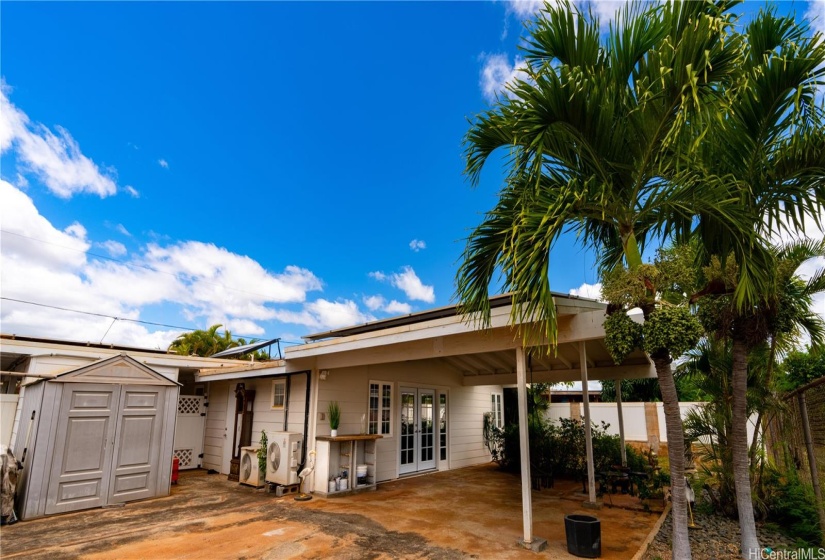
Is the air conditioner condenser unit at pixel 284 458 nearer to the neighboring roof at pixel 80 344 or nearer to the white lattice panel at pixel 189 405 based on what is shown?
the white lattice panel at pixel 189 405

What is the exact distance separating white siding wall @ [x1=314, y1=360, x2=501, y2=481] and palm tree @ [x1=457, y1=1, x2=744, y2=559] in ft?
16.3

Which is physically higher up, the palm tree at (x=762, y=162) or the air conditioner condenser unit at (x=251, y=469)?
the palm tree at (x=762, y=162)

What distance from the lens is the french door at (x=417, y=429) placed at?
9.07 m

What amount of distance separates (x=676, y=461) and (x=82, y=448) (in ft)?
25.4

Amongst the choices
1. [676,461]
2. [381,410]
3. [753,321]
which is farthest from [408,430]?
[753,321]

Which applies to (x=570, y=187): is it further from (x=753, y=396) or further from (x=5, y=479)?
(x=5, y=479)

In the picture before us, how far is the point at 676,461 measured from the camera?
141 inches

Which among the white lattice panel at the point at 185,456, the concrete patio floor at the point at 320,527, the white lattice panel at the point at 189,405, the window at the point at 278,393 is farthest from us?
the white lattice panel at the point at 189,405

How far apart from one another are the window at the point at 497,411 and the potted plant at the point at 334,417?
5.87 m

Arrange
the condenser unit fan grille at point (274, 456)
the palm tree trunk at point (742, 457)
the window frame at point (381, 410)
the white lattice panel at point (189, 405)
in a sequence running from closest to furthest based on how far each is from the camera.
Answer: the palm tree trunk at point (742, 457)
the condenser unit fan grille at point (274, 456)
the window frame at point (381, 410)
the white lattice panel at point (189, 405)

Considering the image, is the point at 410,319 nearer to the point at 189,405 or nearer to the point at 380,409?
the point at 380,409

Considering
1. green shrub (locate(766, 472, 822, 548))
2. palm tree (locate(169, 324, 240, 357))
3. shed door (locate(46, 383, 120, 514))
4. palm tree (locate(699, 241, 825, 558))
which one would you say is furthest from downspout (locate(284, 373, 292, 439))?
palm tree (locate(169, 324, 240, 357))

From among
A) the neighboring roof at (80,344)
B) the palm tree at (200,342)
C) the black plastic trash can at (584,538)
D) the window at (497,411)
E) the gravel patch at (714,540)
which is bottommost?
the gravel patch at (714,540)

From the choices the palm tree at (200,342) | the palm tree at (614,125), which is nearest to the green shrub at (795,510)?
the palm tree at (614,125)
